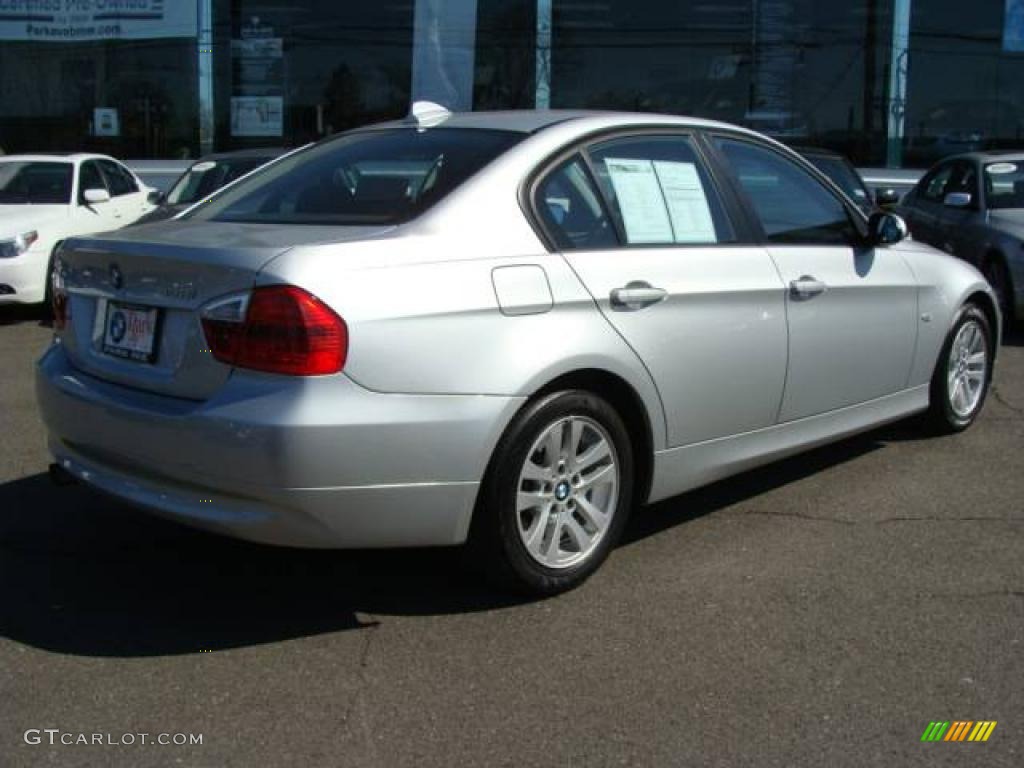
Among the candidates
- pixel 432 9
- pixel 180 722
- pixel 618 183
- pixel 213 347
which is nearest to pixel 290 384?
pixel 213 347

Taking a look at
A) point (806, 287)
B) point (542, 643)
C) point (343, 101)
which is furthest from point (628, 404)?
point (343, 101)

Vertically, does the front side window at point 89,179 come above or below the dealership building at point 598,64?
below

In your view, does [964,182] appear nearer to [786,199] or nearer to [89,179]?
[786,199]

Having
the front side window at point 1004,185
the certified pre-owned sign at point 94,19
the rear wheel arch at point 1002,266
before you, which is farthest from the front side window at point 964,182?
the certified pre-owned sign at point 94,19

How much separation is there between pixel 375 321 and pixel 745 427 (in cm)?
176

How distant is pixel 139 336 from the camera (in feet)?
11.9

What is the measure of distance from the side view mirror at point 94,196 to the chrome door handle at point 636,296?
8348mm

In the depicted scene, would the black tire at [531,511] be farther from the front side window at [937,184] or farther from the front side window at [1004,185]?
the front side window at [937,184]

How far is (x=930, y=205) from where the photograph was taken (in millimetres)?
10906

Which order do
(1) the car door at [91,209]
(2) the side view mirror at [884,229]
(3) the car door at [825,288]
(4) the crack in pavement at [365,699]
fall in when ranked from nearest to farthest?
(4) the crack in pavement at [365,699]
(3) the car door at [825,288]
(2) the side view mirror at [884,229]
(1) the car door at [91,209]

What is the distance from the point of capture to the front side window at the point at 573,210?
12.7 ft

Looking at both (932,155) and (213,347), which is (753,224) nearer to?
(213,347)

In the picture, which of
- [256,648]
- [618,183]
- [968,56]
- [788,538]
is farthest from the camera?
[968,56]

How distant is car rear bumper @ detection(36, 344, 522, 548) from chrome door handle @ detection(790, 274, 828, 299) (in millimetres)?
1601
